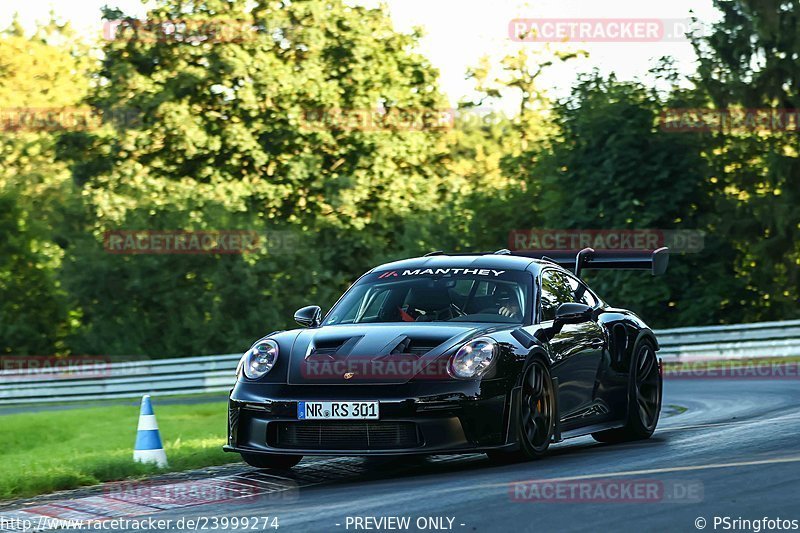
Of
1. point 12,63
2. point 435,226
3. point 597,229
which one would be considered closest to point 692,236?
point 597,229

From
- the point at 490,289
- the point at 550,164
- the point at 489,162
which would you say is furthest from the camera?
the point at 489,162

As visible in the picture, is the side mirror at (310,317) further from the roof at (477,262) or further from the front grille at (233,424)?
the front grille at (233,424)

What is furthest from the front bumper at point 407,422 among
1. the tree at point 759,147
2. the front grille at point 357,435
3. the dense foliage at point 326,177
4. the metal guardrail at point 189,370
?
the tree at point 759,147

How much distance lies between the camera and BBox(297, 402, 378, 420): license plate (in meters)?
8.53

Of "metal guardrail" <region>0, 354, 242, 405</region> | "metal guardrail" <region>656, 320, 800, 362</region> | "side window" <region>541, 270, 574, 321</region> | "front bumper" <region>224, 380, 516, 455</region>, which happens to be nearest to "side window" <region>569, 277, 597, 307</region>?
"side window" <region>541, 270, 574, 321</region>

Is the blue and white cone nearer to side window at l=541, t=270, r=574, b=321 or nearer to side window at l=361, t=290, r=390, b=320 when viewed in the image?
side window at l=361, t=290, r=390, b=320

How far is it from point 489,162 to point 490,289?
152ft

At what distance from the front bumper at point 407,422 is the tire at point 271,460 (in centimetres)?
56

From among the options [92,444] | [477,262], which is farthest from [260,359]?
[92,444]

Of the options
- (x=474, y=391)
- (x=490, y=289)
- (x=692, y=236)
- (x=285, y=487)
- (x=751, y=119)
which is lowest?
(x=285, y=487)

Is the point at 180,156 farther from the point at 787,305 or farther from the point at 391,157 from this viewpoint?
the point at 787,305

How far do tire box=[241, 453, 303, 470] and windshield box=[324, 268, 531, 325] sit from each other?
1218 millimetres

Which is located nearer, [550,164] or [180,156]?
[550,164]

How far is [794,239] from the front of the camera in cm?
3697
